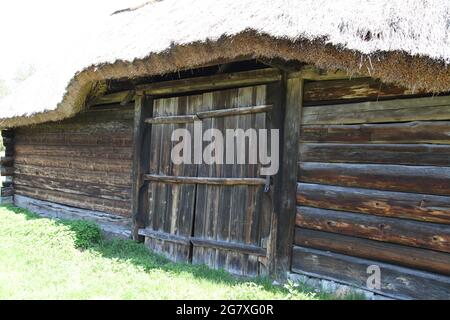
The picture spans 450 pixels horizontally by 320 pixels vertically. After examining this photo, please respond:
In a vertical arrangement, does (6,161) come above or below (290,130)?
below

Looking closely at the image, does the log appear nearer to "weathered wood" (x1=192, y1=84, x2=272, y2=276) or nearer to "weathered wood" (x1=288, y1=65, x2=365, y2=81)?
"weathered wood" (x1=192, y1=84, x2=272, y2=276)

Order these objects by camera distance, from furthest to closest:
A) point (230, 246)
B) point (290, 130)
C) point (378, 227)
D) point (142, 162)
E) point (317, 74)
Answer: point (142, 162) → point (230, 246) → point (290, 130) → point (317, 74) → point (378, 227)

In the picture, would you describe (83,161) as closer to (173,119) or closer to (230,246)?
(173,119)

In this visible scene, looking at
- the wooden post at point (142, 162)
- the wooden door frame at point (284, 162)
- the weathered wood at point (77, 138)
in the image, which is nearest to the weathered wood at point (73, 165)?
the weathered wood at point (77, 138)

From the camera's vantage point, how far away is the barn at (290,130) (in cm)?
355

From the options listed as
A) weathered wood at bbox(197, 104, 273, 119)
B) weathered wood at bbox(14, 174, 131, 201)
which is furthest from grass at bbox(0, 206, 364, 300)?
weathered wood at bbox(197, 104, 273, 119)

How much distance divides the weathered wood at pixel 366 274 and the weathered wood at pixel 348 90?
144 centimetres

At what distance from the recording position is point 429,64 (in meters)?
3.27

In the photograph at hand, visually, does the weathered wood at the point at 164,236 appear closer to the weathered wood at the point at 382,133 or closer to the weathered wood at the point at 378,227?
the weathered wood at the point at 378,227

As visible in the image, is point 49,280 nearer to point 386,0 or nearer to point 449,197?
point 449,197

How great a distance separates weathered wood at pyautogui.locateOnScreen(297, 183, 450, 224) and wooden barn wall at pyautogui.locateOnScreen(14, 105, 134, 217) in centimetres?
299

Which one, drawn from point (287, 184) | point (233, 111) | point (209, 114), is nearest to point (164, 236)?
point (209, 114)

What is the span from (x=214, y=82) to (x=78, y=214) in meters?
3.56

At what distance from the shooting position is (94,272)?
4.65 meters
